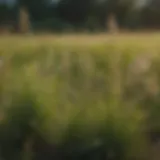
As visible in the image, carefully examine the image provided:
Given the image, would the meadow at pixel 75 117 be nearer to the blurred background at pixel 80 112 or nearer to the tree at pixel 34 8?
the blurred background at pixel 80 112

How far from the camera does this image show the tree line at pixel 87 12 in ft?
41.1

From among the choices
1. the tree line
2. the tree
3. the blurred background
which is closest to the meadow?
the blurred background

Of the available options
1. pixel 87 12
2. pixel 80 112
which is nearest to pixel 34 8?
pixel 87 12

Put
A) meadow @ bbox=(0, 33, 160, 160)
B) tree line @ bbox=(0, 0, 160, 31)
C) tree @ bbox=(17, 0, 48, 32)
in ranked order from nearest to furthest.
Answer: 1. meadow @ bbox=(0, 33, 160, 160)
2. tree line @ bbox=(0, 0, 160, 31)
3. tree @ bbox=(17, 0, 48, 32)

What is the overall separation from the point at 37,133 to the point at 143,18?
10.3 meters

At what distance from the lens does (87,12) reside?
1370cm

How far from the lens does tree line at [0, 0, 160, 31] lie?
41.1ft

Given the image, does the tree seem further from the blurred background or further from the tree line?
the blurred background

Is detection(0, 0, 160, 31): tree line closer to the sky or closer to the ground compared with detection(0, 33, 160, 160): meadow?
closer to the ground

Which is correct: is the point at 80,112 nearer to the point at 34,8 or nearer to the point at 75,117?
the point at 75,117

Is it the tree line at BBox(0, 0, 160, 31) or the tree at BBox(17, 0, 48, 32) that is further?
the tree at BBox(17, 0, 48, 32)

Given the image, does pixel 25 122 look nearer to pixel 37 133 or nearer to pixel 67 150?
pixel 37 133

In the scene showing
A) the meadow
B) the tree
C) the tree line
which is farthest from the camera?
the tree

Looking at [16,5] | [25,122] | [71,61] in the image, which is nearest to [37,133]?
[25,122]
